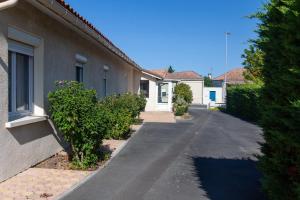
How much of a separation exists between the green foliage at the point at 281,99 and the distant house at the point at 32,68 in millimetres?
4027

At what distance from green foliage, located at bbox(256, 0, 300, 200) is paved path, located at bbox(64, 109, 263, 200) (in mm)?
1594

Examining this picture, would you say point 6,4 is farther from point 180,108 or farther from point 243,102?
point 243,102

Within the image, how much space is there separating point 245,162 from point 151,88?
21642 millimetres

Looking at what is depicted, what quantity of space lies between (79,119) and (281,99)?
4.50 m

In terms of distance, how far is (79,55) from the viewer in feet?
38.7

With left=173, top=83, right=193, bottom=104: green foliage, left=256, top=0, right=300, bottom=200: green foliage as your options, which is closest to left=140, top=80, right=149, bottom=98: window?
left=173, top=83, right=193, bottom=104: green foliage

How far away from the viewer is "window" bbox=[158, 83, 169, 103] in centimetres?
3228

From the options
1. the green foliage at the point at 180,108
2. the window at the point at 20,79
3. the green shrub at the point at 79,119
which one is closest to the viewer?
the window at the point at 20,79

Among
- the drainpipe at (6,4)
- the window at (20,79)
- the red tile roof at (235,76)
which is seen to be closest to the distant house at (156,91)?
the window at (20,79)

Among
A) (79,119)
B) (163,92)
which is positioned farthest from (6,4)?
(163,92)

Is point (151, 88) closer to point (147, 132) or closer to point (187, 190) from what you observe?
point (147, 132)

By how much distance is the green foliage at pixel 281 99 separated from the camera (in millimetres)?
4188

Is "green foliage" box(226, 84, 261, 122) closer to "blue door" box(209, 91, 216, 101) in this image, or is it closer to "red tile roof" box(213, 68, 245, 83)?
"blue door" box(209, 91, 216, 101)

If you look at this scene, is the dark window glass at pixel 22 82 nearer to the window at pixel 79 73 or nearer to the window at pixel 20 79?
the window at pixel 20 79
